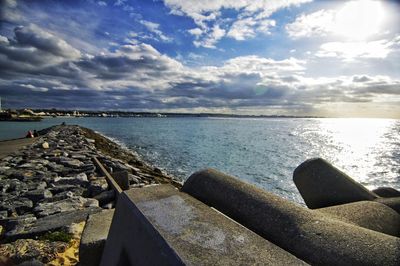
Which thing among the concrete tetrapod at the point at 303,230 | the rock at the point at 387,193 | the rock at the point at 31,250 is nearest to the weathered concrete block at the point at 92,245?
the rock at the point at 31,250

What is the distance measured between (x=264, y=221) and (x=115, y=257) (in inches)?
59.1

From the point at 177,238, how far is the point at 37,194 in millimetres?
5414

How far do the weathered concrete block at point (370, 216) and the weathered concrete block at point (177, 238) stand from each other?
4.30 feet

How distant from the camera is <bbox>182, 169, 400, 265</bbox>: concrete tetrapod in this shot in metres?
2.04

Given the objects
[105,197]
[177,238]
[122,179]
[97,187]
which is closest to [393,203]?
[177,238]

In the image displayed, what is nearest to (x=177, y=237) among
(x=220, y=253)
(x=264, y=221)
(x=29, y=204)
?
(x=220, y=253)

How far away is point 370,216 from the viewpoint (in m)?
3.16

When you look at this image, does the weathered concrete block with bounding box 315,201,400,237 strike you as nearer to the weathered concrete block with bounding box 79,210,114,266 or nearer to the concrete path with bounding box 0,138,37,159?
the weathered concrete block with bounding box 79,210,114,266

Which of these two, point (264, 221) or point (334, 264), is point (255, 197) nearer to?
point (264, 221)

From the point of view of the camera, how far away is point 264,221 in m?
2.63

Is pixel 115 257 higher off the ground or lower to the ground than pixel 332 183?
lower

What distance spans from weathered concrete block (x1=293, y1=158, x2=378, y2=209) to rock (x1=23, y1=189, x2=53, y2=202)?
5.35 m

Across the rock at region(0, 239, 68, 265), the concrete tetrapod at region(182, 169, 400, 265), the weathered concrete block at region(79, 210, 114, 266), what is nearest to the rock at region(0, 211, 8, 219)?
the rock at region(0, 239, 68, 265)

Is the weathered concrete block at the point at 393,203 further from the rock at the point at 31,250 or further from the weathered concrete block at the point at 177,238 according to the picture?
the rock at the point at 31,250
